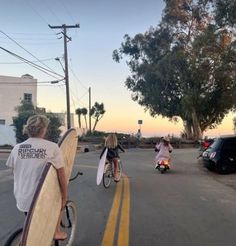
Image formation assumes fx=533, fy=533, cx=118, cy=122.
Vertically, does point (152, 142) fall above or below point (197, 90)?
below

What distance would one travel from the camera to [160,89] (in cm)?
5397

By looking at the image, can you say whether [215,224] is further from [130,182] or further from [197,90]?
[197,90]

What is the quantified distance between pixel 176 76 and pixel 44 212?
46351 millimetres

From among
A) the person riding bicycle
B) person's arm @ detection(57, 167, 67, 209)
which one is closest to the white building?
the person riding bicycle

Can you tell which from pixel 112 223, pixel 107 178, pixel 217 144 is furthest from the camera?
pixel 217 144

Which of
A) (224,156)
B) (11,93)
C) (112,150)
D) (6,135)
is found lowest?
(224,156)

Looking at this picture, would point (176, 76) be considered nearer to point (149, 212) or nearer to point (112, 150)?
point (112, 150)

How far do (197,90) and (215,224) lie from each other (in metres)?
42.7

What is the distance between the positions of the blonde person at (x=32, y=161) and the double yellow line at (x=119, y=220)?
2.12 meters

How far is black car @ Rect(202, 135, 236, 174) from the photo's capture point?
813 inches

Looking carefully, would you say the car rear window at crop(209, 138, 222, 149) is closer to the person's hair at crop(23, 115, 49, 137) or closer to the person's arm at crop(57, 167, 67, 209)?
the person's arm at crop(57, 167, 67, 209)

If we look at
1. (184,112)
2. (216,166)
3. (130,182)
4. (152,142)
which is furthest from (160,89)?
(130,182)

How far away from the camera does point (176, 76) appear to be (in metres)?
51.3

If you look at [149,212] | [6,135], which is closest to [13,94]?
[6,135]
